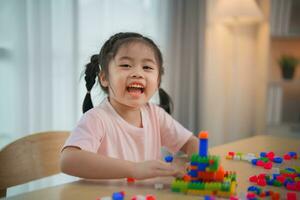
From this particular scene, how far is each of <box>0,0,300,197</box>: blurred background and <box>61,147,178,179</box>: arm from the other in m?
1.16

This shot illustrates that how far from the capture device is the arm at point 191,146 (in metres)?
1.15

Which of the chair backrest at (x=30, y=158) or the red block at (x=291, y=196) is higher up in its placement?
the red block at (x=291, y=196)

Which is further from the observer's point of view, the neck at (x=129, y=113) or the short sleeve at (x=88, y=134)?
the neck at (x=129, y=113)

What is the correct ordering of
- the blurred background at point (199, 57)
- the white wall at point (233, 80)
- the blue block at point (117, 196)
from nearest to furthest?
the blue block at point (117, 196) → the blurred background at point (199, 57) → the white wall at point (233, 80)

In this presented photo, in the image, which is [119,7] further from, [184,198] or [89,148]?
[184,198]

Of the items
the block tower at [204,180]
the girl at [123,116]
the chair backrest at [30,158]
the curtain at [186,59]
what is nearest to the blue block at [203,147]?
the block tower at [204,180]

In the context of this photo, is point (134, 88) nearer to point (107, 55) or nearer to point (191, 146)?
point (107, 55)

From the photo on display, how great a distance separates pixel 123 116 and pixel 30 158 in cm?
30

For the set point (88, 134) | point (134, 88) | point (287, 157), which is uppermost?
point (134, 88)

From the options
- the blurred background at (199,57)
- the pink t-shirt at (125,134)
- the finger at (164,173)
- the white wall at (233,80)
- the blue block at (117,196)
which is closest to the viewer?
the blue block at (117,196)

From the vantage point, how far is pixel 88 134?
92 centimetres

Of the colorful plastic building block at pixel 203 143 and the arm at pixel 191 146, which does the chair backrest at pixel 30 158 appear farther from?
the colorful plastic building block at pixel 203 143

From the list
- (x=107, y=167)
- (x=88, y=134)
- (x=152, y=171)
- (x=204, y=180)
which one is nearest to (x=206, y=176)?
(x=204, y=180)

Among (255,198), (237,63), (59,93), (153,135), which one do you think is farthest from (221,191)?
(237,63)
